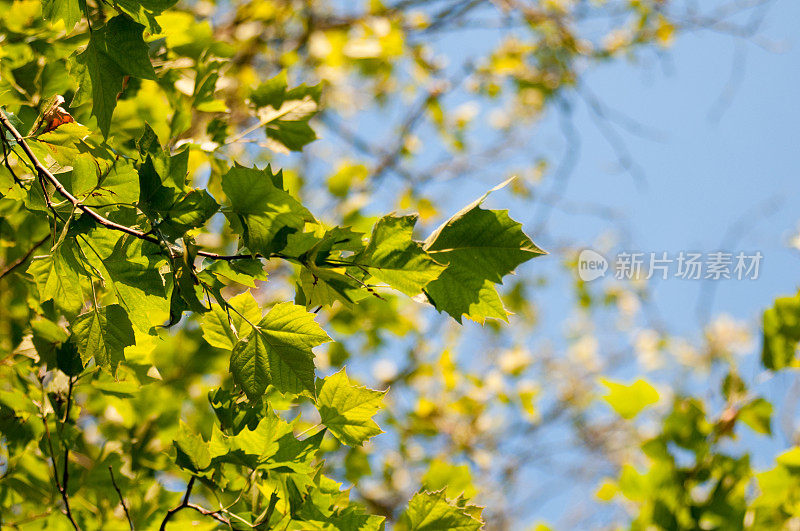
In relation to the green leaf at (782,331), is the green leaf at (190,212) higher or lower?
higher

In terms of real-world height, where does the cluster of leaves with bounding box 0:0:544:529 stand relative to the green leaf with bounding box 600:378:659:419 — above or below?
above

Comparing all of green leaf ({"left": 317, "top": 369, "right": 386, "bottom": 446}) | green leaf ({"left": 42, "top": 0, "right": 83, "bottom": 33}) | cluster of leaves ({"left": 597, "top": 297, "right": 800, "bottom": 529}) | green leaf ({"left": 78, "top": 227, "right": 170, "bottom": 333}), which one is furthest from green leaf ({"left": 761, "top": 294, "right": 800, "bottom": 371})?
green leaf ({"left": 42, "top": 0, "right": 83, "bottom": 33})

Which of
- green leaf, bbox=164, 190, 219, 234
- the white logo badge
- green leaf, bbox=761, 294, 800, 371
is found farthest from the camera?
the white logo badge

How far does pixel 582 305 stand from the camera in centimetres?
325

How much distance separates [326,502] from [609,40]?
10.1 feet

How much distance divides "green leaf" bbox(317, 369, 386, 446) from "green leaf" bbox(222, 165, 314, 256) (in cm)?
19

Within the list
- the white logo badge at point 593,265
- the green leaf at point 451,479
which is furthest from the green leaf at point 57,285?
the white logo badge at point 593,265

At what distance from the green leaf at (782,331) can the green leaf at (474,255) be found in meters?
0.76

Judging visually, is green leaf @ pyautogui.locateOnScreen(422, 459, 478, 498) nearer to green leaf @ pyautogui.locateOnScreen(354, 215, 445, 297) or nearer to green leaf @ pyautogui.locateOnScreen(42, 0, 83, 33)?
green leaf @ pyautogui.locateOnScreen(354, 215, 445, 297)

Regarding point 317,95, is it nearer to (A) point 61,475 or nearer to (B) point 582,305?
(A) point 61,475

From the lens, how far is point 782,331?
3.72 feet

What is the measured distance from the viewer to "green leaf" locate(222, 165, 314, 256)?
Result: 21.9 inches

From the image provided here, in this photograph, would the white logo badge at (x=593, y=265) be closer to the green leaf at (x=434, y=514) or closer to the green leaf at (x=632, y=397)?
the green leaf at (x=632, y=397)

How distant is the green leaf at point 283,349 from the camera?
585 mm
